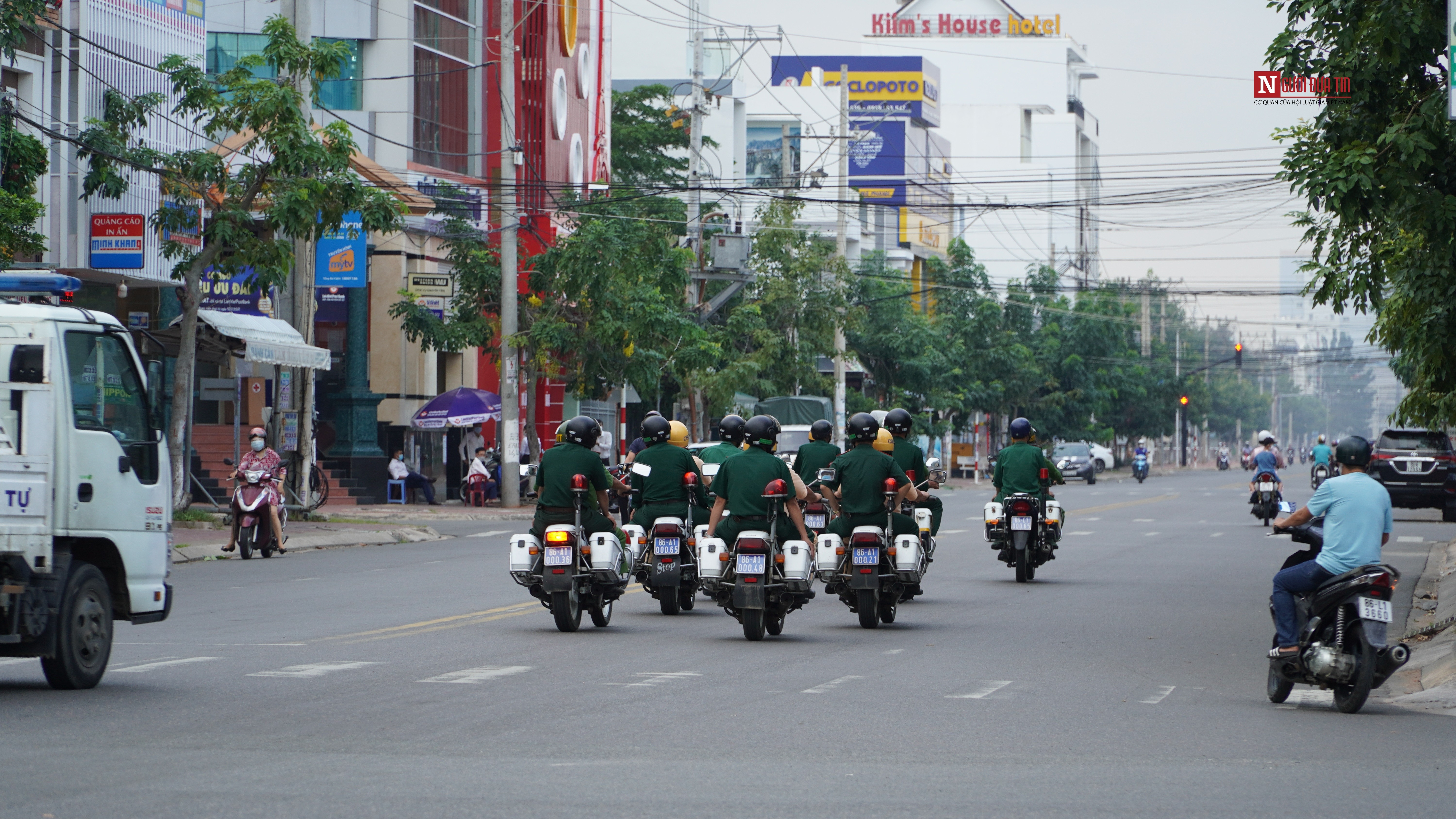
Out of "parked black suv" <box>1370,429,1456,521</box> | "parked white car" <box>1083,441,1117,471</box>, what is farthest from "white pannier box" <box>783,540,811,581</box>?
"parked white car" <box>1083,441,1117,471</box>

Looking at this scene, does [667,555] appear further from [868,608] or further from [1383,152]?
[1383,152]

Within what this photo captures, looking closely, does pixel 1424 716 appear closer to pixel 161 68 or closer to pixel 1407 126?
pixel 1407 126

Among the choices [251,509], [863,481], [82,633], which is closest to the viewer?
[82,633]

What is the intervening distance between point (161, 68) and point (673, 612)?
14903mm

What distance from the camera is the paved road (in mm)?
7695

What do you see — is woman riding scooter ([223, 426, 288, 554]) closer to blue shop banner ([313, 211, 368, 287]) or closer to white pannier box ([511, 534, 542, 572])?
blue shop banner ([313, 211, 368, 287])

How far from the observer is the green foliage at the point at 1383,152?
42.9 ft

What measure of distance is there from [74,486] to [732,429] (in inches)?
311

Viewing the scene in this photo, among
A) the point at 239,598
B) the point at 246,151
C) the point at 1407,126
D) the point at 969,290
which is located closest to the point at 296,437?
the point at 246,151

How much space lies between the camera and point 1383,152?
1348cm

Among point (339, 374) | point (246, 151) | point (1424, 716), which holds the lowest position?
point (1424, 716)

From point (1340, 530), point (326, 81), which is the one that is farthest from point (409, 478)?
point (1340, 530)

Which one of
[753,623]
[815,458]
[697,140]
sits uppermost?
[697,140]

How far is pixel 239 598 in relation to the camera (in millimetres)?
18609
